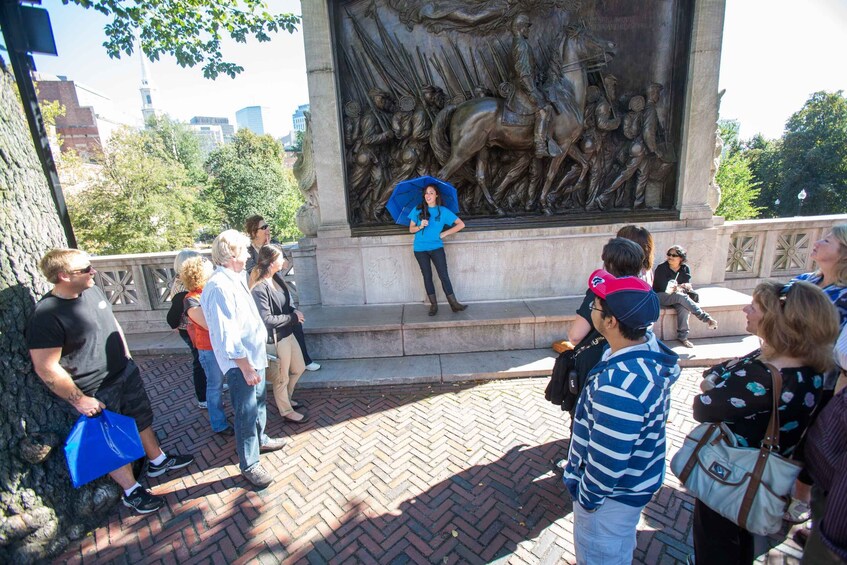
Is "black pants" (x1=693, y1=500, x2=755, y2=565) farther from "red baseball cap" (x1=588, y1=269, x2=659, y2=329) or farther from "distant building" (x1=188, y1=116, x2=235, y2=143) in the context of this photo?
"distant building" (x1=188, y1=116, x2=235, y2=143)

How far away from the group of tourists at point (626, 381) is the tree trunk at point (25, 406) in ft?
0.68

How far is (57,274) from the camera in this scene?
2648 mm

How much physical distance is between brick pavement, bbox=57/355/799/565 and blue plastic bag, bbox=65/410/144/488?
52 cm

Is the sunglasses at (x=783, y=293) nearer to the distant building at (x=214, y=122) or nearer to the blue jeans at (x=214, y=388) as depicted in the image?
the blue jeans at (x=214, y=388)

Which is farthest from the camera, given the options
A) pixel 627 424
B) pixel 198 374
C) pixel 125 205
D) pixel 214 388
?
pixel 125 205

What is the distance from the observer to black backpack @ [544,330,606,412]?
2521 millimetres

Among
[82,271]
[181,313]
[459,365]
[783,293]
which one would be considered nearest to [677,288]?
[459,365]

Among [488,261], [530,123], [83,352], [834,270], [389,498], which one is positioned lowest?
[389,498]

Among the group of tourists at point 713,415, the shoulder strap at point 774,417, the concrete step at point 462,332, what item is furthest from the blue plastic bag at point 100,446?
the shoulder strap at point 774,417

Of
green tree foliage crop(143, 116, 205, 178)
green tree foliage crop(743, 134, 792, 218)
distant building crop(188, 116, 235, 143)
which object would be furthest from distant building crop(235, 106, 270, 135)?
green tree foliage crop(743, 134, 792, 218)

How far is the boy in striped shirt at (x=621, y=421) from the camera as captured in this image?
1604 mm

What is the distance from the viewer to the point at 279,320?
12.3 ft

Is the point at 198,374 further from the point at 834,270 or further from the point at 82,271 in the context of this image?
the point at 834,270

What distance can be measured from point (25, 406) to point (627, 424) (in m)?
3.81
